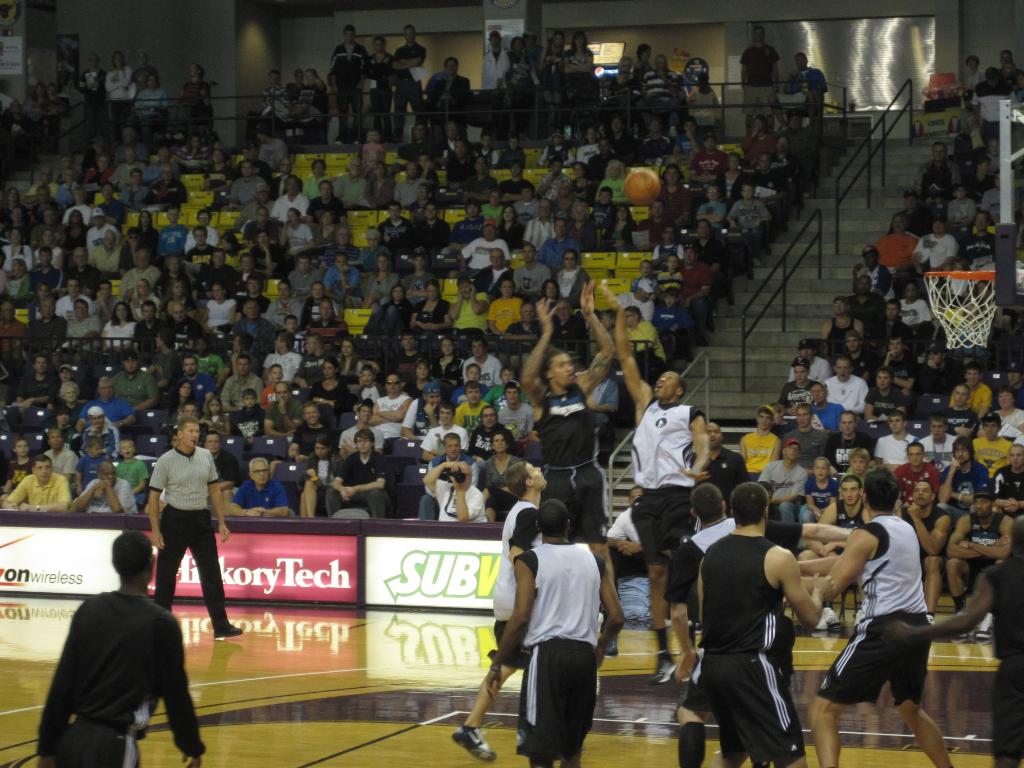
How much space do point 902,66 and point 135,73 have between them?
13.3 meters

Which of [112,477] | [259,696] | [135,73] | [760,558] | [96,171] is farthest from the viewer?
[135,73]

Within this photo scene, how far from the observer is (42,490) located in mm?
16844

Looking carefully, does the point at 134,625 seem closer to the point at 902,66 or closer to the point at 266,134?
the point at 266,134

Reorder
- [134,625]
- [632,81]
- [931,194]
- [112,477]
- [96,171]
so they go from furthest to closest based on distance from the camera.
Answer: [96,171]
[632,81]
[931,194]
[112,477]
[134,625]

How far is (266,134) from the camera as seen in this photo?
26.1m

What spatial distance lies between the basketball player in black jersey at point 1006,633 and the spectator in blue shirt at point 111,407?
14.0 m

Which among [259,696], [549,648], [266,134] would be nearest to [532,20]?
[266,134]

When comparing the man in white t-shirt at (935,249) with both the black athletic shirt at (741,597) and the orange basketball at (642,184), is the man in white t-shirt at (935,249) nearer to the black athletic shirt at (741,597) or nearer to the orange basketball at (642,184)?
the orange basketball at (642,184)

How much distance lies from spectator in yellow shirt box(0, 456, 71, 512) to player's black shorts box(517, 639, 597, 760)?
34.4 ft

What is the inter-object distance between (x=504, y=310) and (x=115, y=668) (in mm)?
14251

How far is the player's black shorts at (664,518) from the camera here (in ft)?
34.2

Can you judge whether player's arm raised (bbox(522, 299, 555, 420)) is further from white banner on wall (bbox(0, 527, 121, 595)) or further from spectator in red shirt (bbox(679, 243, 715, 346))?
spectator in red shirt (bbox(679, 243, 715, 346))

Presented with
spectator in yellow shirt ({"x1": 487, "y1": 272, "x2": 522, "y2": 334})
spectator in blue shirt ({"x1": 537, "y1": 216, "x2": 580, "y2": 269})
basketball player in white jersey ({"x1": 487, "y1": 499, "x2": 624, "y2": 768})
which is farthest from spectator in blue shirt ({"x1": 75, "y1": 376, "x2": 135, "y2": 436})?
basketball player in white jersey ({"x1": 487, "y1": 499, "x2": 624, "y2": 768})

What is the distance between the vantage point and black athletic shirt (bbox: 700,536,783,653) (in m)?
7.09
